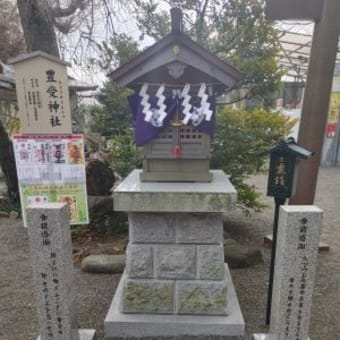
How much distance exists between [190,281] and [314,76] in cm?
286

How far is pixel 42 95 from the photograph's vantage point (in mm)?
3041

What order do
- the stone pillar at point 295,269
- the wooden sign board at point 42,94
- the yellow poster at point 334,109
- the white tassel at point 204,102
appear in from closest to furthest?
the stone pillar at point 295,269 < the white tassel at point 204,102 < the wooden sign board at point 42,94 < the yellow poster at point 334,109

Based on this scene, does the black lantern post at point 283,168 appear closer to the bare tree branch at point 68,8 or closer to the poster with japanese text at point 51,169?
the poster with japanese text at point 51,169

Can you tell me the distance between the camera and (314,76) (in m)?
3.64

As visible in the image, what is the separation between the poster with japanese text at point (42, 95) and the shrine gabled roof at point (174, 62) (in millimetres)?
970

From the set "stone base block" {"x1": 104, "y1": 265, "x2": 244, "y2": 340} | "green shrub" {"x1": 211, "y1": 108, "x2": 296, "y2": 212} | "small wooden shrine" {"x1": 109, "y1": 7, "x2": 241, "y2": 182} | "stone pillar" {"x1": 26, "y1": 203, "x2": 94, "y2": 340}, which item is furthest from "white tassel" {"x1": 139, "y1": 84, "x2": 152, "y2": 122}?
"green shrub" {"x1": 211, "y1": 108, "x2": 296, "y2": 212}

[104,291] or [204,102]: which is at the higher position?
[204,102]

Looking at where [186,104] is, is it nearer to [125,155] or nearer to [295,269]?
[295,269]

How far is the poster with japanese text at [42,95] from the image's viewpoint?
3.00 meters

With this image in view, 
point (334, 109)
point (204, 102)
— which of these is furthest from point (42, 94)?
point (334, 109)

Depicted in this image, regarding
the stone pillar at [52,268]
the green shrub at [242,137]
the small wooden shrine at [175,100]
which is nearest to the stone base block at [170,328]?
the stone pillar at [52,268]

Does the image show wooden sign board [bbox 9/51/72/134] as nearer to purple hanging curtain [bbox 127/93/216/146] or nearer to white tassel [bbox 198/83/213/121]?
purple hanging curtain [bbox 127/93/216/146]

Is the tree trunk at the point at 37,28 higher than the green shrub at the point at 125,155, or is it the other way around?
the tree trunk at the point at 37,28

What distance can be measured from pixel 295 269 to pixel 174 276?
3.23 feet
